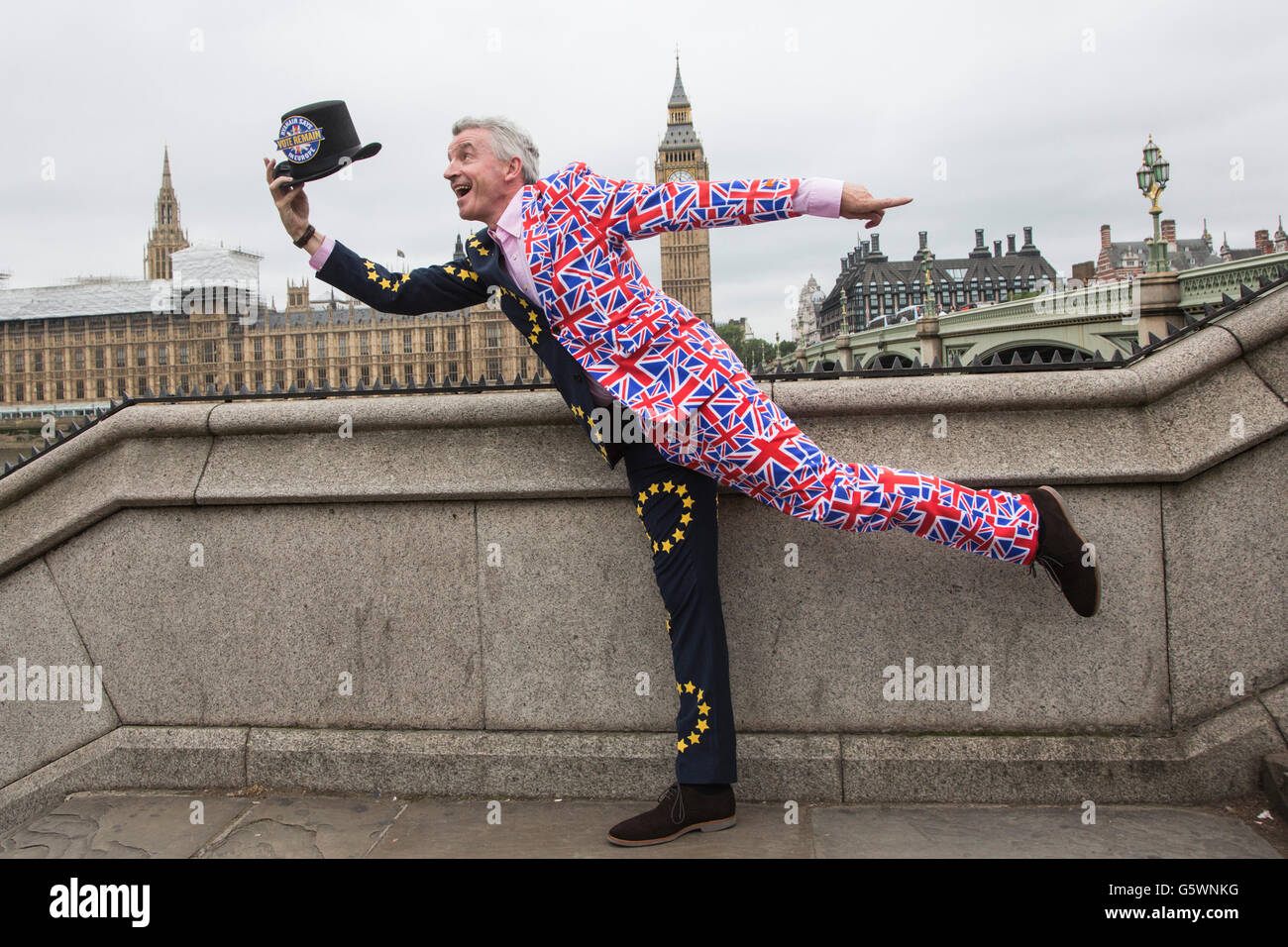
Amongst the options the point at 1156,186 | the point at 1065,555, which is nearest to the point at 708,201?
the point at 1065,555

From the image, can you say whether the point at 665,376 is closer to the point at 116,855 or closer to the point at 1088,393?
the point at 1088,393

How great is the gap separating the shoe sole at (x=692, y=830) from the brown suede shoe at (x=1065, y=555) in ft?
3.58

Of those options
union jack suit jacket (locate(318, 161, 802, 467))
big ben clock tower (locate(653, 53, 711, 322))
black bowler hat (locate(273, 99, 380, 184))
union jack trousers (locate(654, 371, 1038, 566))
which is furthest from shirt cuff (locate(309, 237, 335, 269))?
big ben clock tower (locate(653, 53, 711, 322))

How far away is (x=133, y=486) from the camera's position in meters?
3.22

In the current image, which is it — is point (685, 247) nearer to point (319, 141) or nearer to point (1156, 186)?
point (1156, 186)

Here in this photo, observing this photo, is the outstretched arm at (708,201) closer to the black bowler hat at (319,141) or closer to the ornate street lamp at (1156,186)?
the black bowler hat at (319,141)

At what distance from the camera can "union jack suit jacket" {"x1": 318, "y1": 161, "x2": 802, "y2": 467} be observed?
2512mm

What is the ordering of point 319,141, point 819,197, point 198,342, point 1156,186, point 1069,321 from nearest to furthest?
point 819,197
point 319,141
point 1156,186
point 1069,321
point 198,342

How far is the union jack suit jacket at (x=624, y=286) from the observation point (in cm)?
251

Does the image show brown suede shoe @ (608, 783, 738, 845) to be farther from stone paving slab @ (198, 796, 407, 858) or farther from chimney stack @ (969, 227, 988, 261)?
chimney stack @ (969, 227, 988, 261)

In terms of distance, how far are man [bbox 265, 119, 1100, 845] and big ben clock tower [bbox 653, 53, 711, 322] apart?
3724 inches

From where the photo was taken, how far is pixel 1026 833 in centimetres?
255

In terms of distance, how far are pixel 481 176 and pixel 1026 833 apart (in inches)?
89.7

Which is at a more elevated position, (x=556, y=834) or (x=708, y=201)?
(x=708, y=201)
